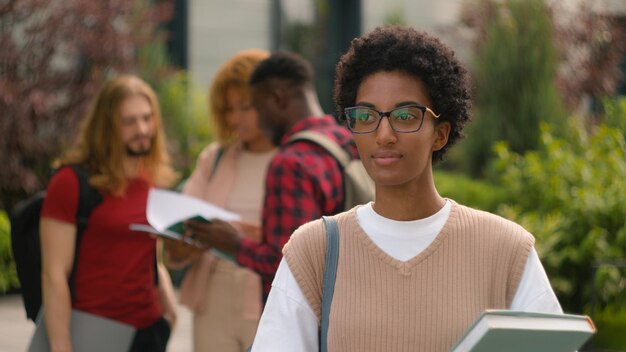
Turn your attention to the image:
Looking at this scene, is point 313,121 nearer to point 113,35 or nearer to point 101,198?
point 101,198

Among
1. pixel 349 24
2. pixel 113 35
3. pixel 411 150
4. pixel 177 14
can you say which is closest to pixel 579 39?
pixel 349 24

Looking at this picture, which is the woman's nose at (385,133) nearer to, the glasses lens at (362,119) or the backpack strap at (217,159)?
the glasses lens at (362,119)

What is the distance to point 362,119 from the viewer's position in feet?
8.18

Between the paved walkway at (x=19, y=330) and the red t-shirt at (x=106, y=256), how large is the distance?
153 inches

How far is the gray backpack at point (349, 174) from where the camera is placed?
417 cm

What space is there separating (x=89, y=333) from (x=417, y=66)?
253 centimetres

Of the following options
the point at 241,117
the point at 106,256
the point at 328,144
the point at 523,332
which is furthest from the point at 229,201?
the point at 523,332

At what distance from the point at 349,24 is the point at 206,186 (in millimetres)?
14414

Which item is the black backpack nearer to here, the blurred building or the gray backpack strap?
the gray backpack strap

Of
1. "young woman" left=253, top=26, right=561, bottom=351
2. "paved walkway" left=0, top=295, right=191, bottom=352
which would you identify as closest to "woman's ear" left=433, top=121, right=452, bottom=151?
"young woman" left=253, top=26, right=561, bottom=351

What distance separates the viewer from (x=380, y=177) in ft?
8.08

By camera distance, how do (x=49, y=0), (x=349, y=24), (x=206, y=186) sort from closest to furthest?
1. (x=206, y=186)
2. (x=49, y=0)
3. (x=349, y=24)

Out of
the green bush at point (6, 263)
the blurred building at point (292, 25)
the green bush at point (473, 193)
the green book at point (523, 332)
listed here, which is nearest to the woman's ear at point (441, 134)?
the green book at point (523, 332)

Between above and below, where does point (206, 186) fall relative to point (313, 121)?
below
